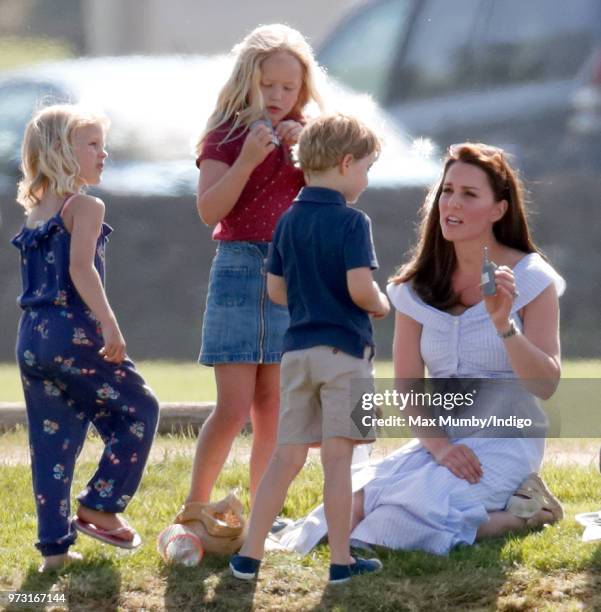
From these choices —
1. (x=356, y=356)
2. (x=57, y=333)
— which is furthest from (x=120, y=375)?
(x=356, y=356)

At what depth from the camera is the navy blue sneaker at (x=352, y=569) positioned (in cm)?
409

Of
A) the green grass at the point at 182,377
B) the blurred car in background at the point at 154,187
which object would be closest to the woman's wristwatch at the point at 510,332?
the green grass at the point at 182,377

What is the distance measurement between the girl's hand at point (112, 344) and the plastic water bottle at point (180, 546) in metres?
0.52

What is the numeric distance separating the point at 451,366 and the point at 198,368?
6411mm

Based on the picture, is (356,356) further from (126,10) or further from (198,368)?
(126,10)

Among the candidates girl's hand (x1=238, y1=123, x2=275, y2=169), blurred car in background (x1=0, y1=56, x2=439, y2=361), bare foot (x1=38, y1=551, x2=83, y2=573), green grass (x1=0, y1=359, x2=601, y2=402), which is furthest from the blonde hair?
blurred car in background (x1=0, y1=56, x2=439, y2=361)

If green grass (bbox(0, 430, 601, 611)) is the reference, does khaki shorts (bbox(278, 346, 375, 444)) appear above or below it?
above

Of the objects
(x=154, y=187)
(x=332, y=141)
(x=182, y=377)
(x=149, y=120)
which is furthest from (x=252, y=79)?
(x=154, y=187)

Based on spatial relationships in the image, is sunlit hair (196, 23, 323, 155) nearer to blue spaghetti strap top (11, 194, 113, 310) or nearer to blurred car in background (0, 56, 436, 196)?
blue spaghetti strap top (11, 194, 113, 310)

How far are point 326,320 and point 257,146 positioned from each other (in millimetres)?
621

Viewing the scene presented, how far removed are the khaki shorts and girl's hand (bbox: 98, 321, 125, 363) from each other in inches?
17.3

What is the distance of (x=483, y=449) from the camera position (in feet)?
15.3

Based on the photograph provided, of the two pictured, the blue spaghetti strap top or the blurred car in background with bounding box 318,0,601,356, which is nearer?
the blue spaghetti strap top

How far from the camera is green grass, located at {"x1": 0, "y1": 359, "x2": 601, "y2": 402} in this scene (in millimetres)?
9336
